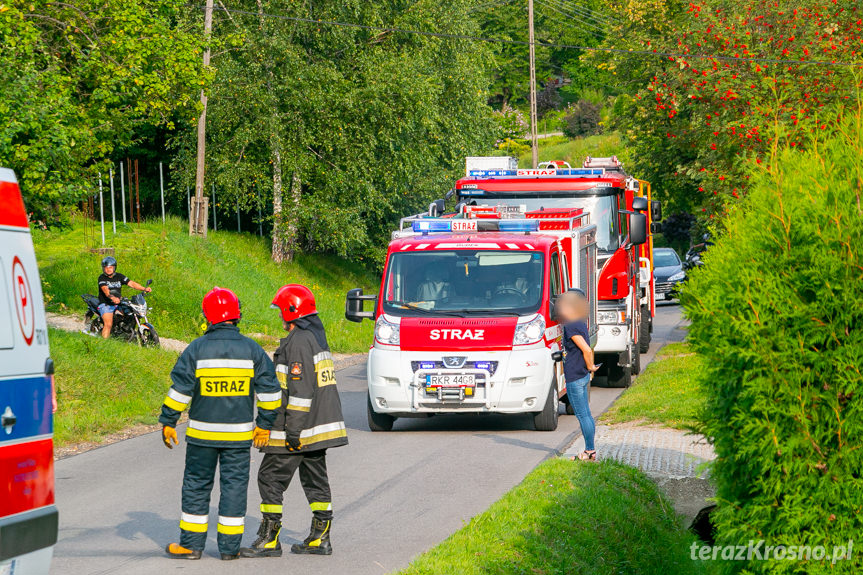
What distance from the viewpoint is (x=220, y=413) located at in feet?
26.0

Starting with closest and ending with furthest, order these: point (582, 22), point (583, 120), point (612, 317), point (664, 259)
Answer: point (612, 317) < point (664, 259) < point (583, 120) < point (582, 22)

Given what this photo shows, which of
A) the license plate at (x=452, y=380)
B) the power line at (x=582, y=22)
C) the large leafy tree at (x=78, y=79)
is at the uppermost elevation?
the power line at (x=582, y=22)

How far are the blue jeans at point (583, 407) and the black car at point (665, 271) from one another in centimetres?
2403

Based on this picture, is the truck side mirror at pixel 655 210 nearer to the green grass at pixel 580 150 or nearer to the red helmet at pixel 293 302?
the red helmet at pixel 293 302

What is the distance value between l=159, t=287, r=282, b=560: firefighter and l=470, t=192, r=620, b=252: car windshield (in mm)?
11226

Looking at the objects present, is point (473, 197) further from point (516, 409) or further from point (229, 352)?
point (229, 352)

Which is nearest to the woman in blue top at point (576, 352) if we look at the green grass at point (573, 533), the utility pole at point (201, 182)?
the green grass at point (573, 533)

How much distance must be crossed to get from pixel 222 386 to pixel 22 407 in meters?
2.13

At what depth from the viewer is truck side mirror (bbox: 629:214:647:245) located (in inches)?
752

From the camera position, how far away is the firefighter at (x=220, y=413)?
26.0 ft

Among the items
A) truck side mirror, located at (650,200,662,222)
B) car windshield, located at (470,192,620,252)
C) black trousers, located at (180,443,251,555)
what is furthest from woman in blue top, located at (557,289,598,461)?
truck side mirror, located at (650,200,662,222)

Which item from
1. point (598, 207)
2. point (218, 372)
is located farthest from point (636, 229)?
point (218, 372)

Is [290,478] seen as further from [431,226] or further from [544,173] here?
[544,173]

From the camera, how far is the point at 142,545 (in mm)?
8594
